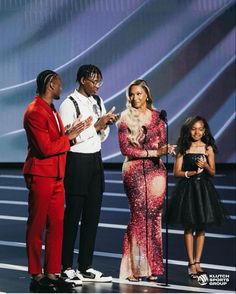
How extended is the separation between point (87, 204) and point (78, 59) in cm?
712

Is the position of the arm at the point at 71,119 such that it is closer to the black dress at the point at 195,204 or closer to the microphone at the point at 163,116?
the microphone at the point at 163,116

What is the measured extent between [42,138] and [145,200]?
977 millimetres

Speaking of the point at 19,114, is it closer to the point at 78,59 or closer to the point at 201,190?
the point at 78,59

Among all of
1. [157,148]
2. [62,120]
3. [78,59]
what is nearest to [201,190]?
[157,148]

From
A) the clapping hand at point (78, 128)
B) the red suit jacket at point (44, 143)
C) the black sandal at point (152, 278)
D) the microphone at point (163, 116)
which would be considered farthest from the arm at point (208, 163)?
the red suit jacket at point (44, 143)

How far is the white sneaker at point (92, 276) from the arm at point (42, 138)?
38.9 inches

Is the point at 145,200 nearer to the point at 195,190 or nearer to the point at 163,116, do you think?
the point at 195,190

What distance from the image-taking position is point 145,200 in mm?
6977

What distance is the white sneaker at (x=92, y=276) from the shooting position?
6930 mm

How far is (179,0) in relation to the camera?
14.8 meters

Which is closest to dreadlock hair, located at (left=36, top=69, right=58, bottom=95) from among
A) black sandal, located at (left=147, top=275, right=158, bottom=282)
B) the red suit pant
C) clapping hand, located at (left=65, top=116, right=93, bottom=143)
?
clapping hand, located at (left=65, top=116, right=93, bottom=143)

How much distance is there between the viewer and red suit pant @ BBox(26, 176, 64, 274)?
21.2 ft

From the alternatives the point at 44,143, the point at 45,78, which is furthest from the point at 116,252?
the point at 45,78

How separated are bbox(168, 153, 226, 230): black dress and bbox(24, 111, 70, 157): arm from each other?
1087mm
